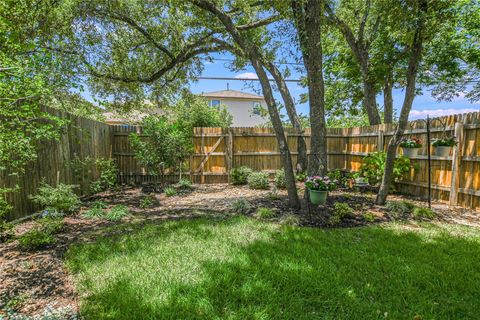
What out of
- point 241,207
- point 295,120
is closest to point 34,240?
point 241,207

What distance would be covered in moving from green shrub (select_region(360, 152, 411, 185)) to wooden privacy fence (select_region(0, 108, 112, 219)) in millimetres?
6977

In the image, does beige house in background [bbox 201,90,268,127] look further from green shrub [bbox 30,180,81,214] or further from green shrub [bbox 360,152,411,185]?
green shrub [bbox 30,180,81,214]

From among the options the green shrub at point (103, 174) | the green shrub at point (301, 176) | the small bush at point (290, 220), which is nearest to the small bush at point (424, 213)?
the small bush at point (290, 220)

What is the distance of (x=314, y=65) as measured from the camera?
4398mm

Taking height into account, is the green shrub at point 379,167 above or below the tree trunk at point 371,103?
below

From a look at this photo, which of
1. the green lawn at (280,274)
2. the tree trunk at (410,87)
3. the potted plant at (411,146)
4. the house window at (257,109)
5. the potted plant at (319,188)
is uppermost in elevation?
the house window at (257,109)

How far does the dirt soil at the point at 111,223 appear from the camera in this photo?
94.0 inches

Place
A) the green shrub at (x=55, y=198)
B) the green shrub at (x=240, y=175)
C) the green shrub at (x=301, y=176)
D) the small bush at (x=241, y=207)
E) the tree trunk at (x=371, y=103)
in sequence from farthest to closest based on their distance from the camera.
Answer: the tree trunk at (x=371, y=103) < the green shrub at (x=240, y=175) < the green shrub at (x=301, y=176) < the small bush at (x=241, y=207) < the green shrub at (x=55, y=198)

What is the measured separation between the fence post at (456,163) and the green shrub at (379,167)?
1188mm

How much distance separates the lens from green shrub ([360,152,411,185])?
6695 mm

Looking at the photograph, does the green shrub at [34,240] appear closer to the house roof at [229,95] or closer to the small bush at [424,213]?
the small bush at [424,213]

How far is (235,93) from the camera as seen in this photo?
23016 millimetres

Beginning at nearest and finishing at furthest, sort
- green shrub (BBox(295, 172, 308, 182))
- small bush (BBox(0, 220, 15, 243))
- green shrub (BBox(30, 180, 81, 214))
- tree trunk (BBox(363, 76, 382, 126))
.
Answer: small bush (BBox(0, 220, 15, 243))
green shrub (BBox(30, 180, 81, 214))
green shrub (BBox(295, 172, 308, 182))
tree trunk (BBox(363, 76, 382, 126))

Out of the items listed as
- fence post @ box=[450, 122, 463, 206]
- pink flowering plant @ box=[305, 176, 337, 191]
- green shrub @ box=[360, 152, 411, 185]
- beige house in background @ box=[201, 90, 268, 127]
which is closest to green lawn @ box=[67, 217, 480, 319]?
pink flowering plant @ box=[305, 176, 337, 191]
